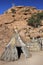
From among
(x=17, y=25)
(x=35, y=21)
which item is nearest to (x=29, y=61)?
(x=17, y=25)

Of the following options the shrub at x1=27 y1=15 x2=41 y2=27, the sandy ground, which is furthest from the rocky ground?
the shrub at x1=27 y1=15 x2=41 y2=27

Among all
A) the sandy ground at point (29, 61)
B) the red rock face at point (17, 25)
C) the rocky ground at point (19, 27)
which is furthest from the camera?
the red rock face at point (17, 25)

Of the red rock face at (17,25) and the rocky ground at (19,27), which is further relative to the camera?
the red rock face at (17,25)

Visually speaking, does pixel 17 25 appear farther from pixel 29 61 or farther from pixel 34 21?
pixel 29 61

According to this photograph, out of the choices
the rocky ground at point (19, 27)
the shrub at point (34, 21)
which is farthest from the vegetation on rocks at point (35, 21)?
the rocky ground at point (19, 27)

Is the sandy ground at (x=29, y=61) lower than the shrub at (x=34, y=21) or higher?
lower

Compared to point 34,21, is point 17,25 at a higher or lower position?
lower

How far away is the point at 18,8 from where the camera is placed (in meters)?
41.0

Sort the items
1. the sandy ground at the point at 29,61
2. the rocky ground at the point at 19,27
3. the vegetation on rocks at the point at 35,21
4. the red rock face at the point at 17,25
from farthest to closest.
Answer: the vegetation on rocks at the point at 35,21 → the red rock face at the point at 17,25 → the rocky ground at the point at 19,27 → the sandy ground at the point at 29,61

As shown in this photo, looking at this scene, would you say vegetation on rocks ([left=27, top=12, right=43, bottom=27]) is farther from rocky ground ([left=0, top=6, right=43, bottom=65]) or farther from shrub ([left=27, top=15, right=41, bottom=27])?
rocky ground ([left=0, top=6, right=43, bottom=65])

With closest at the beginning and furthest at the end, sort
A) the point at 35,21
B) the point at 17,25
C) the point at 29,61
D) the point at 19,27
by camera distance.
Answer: the point at 29,61 < the point at 19,27 < the point at 17,25 < the point at 35,21

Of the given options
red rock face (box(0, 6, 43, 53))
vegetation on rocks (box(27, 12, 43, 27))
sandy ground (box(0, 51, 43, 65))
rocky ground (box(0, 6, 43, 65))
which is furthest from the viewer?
vegetation on rocks (box(27, 12, 43, 27))

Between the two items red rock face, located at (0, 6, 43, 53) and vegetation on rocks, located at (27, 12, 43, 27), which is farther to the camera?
vegetation on rocks, located at (27, 12, 43, 27)

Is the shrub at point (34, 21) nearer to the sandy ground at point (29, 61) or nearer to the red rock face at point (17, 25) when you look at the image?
the red rock face at point (17, 25)
